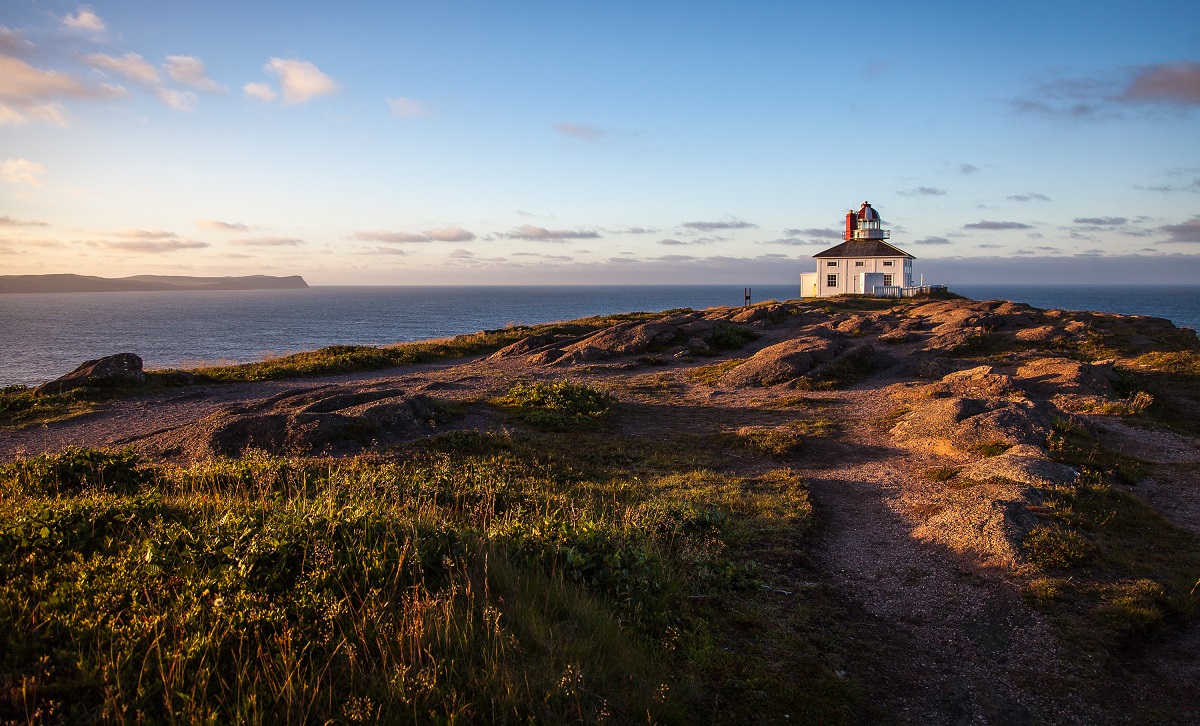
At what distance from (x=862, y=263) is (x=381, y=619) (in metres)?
73.4

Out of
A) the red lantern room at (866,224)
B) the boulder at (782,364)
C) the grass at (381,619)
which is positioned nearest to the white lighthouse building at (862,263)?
the red lantern room at (866,224)

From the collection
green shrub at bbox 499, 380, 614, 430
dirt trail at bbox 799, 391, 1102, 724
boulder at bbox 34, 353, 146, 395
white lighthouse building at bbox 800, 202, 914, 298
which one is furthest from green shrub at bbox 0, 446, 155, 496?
white lighthouse building at bbox 800, 202, 914, 298

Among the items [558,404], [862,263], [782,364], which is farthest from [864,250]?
[558,404]

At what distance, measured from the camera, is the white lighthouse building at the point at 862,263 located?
68375 mm

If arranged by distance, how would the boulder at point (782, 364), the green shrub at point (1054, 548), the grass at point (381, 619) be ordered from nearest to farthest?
the grass at point (381, 619) < the green shrub at point (1054, 548) < the boulder at point (782, 364)

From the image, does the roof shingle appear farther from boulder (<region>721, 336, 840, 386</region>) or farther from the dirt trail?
the dirt trail

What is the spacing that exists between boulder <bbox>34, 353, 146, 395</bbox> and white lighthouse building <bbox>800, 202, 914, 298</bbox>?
62.9 metres

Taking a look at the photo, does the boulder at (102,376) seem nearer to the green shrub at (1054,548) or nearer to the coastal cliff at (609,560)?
the coastal cliff at (609,560)

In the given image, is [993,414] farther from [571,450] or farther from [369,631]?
[369,631]

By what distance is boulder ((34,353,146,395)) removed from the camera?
67.4 feet

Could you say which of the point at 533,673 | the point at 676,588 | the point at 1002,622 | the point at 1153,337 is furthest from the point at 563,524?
the point at 1153,337

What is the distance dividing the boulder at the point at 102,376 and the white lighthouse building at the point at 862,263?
6292 cm

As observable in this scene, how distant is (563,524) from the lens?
22.1 feet

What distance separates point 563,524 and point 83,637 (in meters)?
3.97
